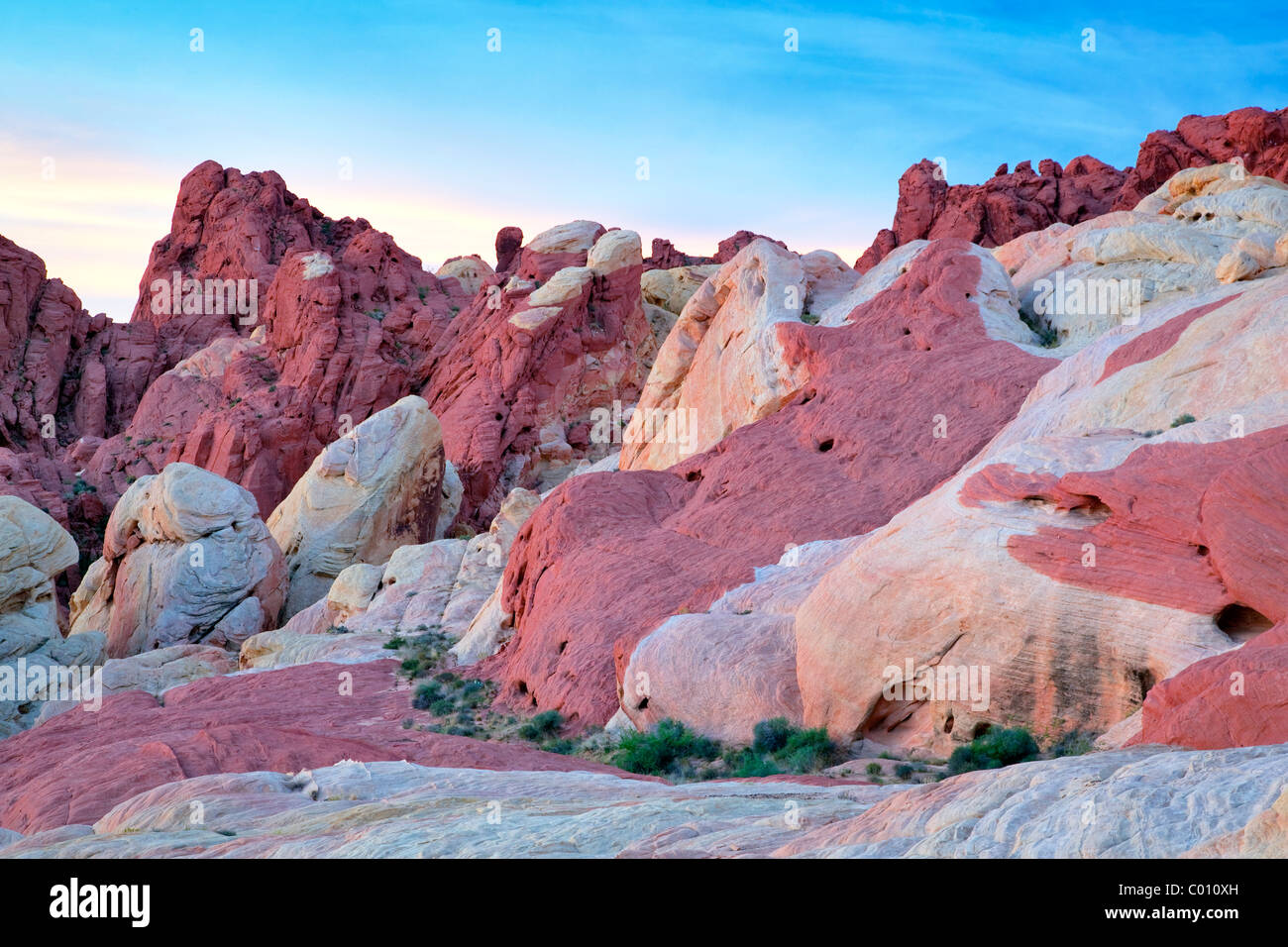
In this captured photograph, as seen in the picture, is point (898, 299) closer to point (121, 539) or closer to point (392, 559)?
point (392, 559)

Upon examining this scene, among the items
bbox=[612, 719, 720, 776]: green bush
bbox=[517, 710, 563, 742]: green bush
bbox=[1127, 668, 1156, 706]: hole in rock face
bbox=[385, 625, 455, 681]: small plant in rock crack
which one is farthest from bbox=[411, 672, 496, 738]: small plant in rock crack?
bbox=[1127, 668, 1156, 706]: hole in rock face

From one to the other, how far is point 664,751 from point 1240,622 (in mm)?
7700

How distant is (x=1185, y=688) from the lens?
31.7ft

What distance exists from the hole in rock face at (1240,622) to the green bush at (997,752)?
2.58 metres

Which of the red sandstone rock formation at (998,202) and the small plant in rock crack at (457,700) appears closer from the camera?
the small plant in rock crack at (457,700)

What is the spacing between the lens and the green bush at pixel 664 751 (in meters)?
15.8

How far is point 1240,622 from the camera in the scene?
1257 centimetres

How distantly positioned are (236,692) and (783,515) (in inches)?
515

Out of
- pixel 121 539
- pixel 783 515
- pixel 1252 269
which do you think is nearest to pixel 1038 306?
pixel 1252 269

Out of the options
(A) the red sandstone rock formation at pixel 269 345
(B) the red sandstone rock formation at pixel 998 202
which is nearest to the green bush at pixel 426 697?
(A) the red sandstone rock formation at pixel 269 345

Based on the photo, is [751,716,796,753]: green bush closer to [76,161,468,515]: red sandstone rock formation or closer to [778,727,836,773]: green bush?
[778,727,836,773]: green bush

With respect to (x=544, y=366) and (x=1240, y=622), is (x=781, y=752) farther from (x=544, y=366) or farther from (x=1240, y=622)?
(x=544, y=366)

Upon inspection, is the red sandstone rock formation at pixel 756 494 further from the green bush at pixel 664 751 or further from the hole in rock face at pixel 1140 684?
the hole in rock face at pixel 1140 684
